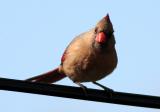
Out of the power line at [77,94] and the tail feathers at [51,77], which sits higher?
the power line at [77,94]

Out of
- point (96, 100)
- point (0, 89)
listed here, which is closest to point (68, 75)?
point (96, 100)

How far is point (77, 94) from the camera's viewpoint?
467 centimetres

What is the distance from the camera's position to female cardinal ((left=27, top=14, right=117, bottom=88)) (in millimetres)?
5848

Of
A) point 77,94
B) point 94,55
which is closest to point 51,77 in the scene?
point 94,55

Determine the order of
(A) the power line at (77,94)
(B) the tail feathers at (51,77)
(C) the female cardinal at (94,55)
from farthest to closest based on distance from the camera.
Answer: (B) the tail feathers at (51,77) → (C) the female cardinal at (94,55) → (A) the power line at (77,94)

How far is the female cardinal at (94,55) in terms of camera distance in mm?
5848

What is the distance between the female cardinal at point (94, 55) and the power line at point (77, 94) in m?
1.09

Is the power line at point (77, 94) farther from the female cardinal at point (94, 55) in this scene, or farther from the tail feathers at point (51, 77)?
the tail feathers at point (51, 77)

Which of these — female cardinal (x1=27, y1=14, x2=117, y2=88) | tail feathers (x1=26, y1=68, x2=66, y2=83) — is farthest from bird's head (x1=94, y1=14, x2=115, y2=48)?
tail feathers (x1=26, y1=68, x2=66, y2=83)

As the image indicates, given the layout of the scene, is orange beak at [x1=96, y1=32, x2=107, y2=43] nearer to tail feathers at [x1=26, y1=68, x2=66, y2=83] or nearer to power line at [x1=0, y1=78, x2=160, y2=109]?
tail feathers at [x1=26, y1=68, x2=66, y2=83]

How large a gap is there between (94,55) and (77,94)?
1.23 metres

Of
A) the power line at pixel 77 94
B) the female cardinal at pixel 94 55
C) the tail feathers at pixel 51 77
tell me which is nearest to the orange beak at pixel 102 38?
the female cardinal at pixel 94 55

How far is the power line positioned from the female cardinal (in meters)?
1.09

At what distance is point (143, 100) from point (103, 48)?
137 cm
